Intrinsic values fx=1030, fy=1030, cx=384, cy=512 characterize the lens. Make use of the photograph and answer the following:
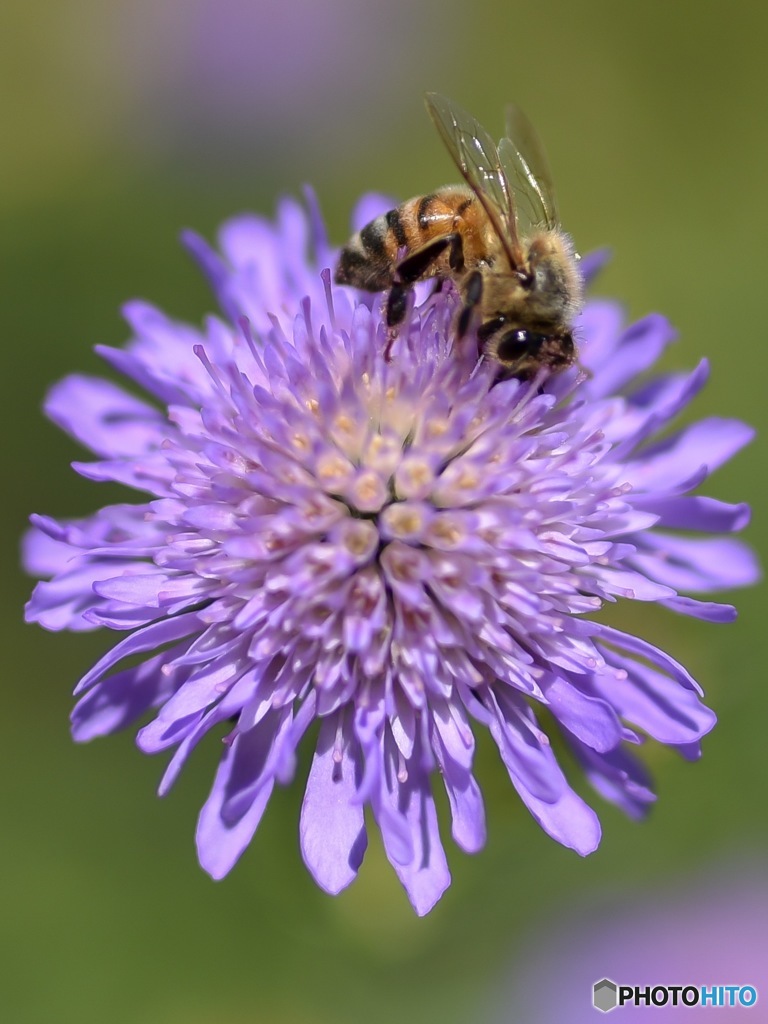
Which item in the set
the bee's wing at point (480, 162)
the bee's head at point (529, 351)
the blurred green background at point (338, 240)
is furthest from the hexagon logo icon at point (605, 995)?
the bee's wing at point (480, 162)

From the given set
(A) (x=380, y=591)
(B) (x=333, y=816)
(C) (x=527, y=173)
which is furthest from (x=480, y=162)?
(B) (x=333, y=816)

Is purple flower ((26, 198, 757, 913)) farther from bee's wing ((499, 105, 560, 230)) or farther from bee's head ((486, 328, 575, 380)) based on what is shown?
bee's wing ((499, 105, 560, 230))

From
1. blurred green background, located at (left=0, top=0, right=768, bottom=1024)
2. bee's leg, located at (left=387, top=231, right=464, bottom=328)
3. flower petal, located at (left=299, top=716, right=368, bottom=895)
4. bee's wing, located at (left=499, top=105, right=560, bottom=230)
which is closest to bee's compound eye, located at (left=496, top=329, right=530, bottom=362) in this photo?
bee's leg, located at (left=387, top=231, right=464, bottom=328)

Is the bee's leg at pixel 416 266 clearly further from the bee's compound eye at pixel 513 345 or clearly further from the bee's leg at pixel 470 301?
the bee's compound eye at pixel 513 345

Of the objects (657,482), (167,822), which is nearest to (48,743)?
(167,822)

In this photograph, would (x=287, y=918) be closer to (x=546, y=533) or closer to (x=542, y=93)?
(x=546, y=533)

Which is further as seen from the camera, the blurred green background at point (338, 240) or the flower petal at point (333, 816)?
the blurred green background at point (338, 240)

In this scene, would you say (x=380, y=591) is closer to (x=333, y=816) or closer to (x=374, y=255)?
(x=333, y=816)
